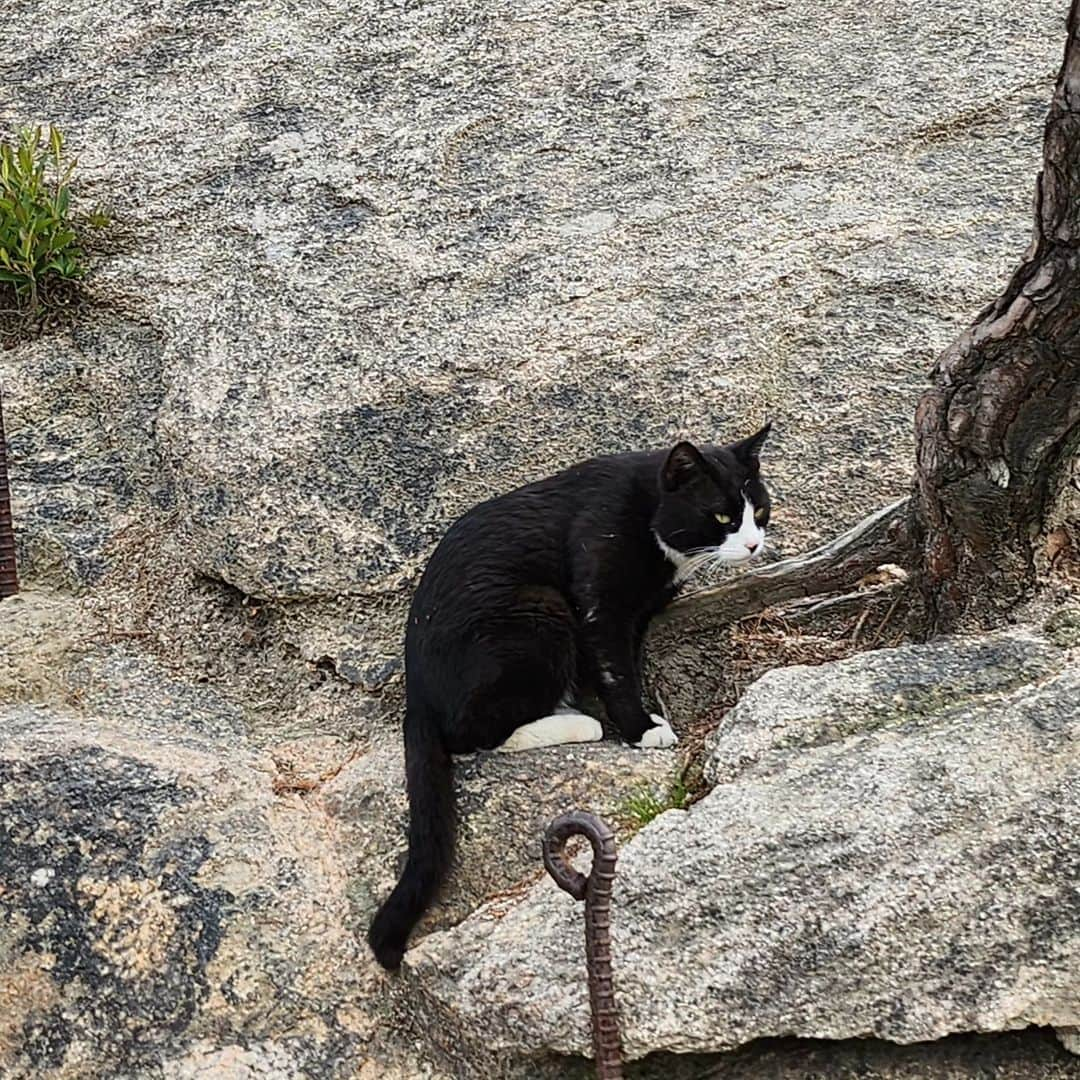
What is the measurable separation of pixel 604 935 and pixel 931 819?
662 millimetres

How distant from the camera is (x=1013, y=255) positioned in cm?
434

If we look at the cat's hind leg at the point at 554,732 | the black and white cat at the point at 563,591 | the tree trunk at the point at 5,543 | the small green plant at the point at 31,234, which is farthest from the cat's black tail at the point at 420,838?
the small green plant at the point at 31,234

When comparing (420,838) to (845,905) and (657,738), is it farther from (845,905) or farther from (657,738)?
(845,905)

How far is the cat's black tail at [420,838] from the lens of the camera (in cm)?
296

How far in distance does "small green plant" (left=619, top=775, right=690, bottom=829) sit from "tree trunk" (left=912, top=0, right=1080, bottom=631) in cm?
75

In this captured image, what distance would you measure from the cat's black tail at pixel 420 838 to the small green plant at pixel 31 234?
7.65 feet

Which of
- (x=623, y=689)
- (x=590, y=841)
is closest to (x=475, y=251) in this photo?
(x=623, y=689)

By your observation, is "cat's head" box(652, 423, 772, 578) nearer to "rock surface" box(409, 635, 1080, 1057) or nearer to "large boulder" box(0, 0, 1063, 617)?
"large boulder" box(0, 0, 1063, 617)

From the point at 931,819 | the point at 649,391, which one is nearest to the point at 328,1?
the point at 649,391

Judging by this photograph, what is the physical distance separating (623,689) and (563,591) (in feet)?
0.99

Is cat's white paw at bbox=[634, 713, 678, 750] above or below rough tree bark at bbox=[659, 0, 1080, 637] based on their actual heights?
below

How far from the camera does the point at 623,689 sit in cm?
355

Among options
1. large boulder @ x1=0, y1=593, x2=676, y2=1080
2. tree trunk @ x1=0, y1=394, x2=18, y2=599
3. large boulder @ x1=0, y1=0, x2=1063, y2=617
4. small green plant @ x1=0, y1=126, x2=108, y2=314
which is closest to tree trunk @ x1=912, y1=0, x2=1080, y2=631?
large boulder @ x1=0, y1=0, x2=1063, y2=617

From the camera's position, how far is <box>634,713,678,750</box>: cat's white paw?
3.46 m
